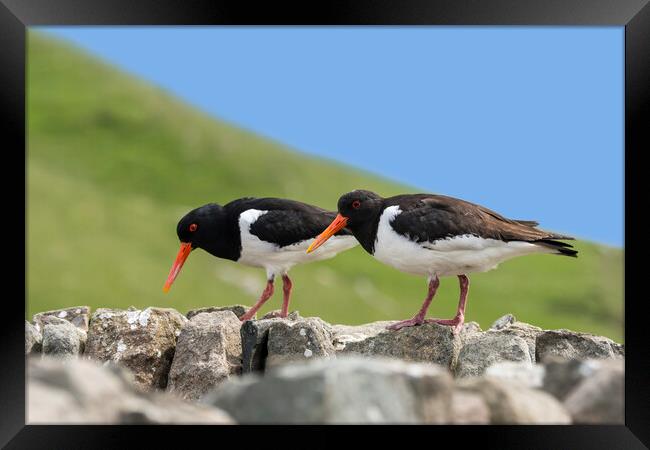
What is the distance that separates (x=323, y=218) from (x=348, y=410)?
17.5 ft

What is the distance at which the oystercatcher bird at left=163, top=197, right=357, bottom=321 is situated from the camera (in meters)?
10.3

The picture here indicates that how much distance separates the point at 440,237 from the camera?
8.08 metres

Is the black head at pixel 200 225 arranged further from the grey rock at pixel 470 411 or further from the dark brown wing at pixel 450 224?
the grey rock at pixel 470 411

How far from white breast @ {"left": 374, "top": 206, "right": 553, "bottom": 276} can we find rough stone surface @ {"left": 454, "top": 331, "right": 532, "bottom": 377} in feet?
2.34

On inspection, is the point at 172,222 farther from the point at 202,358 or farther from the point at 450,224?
the point at 450,224

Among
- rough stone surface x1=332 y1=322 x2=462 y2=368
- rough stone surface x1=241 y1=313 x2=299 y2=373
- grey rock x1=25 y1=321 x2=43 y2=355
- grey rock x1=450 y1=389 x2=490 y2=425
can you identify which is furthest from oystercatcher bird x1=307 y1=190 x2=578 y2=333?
grey rock x1=25 y1=321 x2=43 y2=355

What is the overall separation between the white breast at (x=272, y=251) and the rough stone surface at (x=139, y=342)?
1.93 metres

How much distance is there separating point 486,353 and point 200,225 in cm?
431

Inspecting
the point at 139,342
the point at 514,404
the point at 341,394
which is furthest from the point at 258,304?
the point at 341,394

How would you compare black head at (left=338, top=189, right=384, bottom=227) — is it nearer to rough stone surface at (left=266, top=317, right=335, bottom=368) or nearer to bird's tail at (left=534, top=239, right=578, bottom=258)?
rough stone surface at (left=266, top=317, right=335, bottom=368)

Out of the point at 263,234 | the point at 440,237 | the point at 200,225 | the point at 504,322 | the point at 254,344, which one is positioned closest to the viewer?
the point at 440,237

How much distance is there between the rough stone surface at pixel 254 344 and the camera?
8227 millimetres

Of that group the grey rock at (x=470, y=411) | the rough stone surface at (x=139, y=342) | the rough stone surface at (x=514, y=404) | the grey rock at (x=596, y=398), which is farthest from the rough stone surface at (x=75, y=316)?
the grey rock at (x=596, y=398)

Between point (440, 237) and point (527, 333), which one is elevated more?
point (440, 237)
